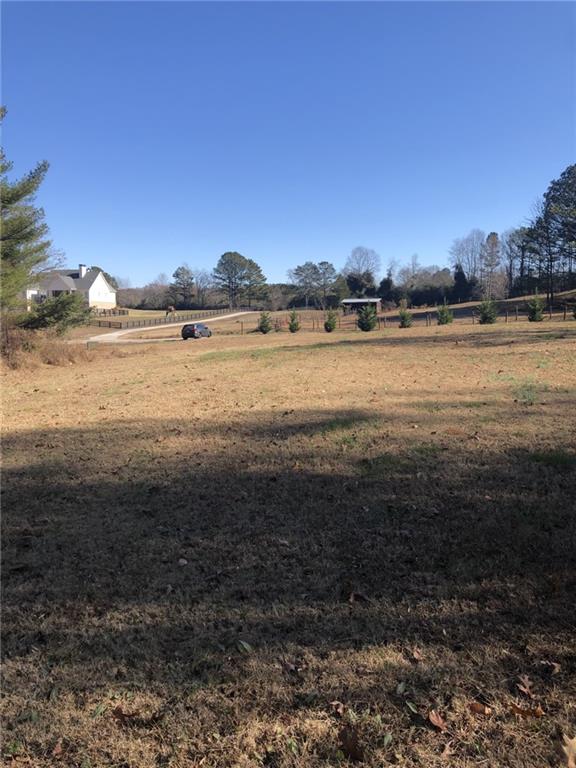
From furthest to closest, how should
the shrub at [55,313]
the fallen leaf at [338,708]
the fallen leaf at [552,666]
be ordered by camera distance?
the shrub at [55,313] → the fallen leaf at [552,666] → the fallen leaf at [338,708]

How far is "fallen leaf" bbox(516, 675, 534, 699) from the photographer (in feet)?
7.93

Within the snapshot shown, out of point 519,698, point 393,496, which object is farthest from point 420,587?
point 393,496

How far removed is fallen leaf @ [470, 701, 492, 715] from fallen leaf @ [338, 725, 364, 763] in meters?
0.56

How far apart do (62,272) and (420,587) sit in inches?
4042

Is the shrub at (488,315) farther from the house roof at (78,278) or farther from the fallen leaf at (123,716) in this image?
the house roof at (78,278)

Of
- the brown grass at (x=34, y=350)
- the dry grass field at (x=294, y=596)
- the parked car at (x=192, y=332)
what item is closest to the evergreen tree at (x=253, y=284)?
the parked car at (x=192, y=332)

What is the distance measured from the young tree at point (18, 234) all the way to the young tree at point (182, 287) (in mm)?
92523

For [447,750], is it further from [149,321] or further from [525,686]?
[149,321]

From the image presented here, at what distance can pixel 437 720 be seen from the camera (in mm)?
2277

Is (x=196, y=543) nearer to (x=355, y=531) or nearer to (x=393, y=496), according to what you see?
(x=355, y=531)

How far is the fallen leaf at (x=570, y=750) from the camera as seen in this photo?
6.80 feet

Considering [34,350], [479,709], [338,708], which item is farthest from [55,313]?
[479,709]

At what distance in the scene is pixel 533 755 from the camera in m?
2.11

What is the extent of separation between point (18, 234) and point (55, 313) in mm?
3514
